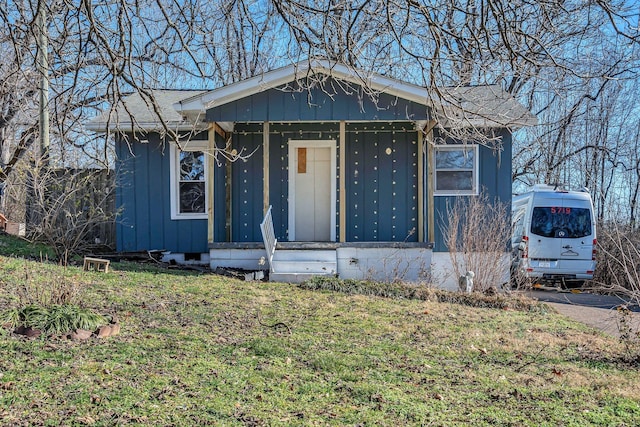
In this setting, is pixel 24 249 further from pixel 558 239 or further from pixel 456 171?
pixel 558 239

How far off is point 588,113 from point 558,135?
45.1 inches

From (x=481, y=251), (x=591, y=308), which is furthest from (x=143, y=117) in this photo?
(x=591, y=308)

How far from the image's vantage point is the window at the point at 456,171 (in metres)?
11.2

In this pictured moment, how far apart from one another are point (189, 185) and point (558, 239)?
8.47m

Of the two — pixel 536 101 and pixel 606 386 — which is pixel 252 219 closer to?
pixel 606 386

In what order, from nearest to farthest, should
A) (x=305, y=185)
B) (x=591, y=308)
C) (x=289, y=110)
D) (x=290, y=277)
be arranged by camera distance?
(x=591, y=308)
(x=290, y=277)
(x=289, y=110)
(x=305, y=185)

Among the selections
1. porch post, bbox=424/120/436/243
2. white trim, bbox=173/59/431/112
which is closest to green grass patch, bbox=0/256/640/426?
porch post, bbox=424/120/436/243

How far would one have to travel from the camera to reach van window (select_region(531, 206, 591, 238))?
40.9 feet

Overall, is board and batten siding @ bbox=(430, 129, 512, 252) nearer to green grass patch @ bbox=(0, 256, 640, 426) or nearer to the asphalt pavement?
the asphalt pavement

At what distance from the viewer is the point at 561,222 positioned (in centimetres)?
1252

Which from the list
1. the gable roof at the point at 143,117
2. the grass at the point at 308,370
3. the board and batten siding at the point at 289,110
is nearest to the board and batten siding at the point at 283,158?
the board and batten siding at the point at 289,110

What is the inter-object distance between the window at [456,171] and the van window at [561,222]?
2.44 m

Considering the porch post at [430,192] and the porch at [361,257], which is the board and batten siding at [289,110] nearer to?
the porch post at [430,192]

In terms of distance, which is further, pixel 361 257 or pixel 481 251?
pixel 361 257
